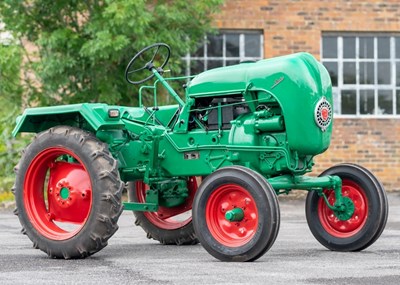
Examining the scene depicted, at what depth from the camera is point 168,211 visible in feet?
33.6

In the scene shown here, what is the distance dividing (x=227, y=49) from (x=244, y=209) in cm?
1219

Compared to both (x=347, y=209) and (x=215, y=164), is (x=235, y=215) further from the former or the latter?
(x=347, y=209)

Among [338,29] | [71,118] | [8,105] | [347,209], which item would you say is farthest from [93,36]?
[347,209]

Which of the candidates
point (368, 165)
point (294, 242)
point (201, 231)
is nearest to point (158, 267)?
point (201, 231)

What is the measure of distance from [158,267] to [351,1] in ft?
44.9

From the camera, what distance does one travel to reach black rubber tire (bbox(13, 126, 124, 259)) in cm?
845

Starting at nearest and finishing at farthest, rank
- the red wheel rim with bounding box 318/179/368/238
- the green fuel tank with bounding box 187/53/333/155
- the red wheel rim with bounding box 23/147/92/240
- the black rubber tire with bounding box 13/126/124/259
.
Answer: the black rubber tire with bounding box 13/126/124/259, the green fuel tank with bounding box 187/53/333/155, the red wheel rim with bounding box 23/147/92/240, the red wheel rim with bounding box 318/179/368/238

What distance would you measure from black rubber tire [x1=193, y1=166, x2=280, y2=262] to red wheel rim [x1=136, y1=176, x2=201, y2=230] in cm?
170

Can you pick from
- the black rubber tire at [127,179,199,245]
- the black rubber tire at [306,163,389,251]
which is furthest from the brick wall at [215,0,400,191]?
the black rubber tire at [306,163,389,251]

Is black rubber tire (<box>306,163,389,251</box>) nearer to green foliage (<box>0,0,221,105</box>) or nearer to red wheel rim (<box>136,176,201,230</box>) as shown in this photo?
red wheel rim (<box>136,176,201,230</box>)

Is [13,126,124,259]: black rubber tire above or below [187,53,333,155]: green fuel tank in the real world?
below

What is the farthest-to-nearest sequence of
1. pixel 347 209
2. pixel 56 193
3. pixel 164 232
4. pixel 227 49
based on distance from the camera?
1. pixel 227 49
2. pixel 164 232
3. pixel 347 209
4. pixel 56 193

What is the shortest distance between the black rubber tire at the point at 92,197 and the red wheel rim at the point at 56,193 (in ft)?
0.21

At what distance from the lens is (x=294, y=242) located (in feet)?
33.4
